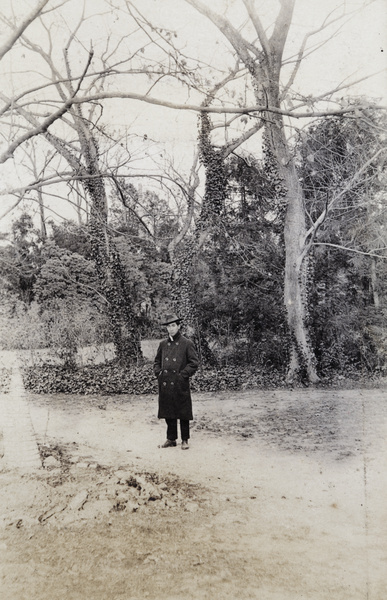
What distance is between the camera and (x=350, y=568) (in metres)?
3.27

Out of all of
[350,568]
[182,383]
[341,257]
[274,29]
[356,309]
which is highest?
[274,29]

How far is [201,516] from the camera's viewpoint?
4.06m

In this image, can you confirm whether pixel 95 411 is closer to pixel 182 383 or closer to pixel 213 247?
pixel 182 383

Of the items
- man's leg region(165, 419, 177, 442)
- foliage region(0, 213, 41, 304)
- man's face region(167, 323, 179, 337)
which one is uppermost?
foliage region(0, 213, 41, 304)

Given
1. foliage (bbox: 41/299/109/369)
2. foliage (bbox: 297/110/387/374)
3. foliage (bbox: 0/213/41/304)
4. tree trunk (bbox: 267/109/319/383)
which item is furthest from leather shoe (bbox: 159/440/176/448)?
foliage (bbox: 0/213/41/304)

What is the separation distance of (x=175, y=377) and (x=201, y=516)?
6.49 ft

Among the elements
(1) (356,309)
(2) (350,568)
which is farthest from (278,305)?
(2) (350,568)

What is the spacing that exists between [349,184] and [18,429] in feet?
29.7

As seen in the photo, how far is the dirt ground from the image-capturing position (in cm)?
321

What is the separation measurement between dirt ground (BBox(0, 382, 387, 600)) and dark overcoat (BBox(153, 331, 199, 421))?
57 cm

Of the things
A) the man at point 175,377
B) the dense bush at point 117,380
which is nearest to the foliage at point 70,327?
the dense bush at point 117,380

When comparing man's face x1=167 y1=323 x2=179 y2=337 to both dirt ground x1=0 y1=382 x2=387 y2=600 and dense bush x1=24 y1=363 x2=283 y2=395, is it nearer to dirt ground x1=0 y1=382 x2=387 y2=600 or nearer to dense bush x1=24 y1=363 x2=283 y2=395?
dirt ground x1=0 y1=382 x2=387 y2=600

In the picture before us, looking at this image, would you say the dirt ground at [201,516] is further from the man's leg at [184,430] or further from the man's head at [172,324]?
the man's head at [172,324]

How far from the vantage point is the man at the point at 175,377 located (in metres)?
5.74
